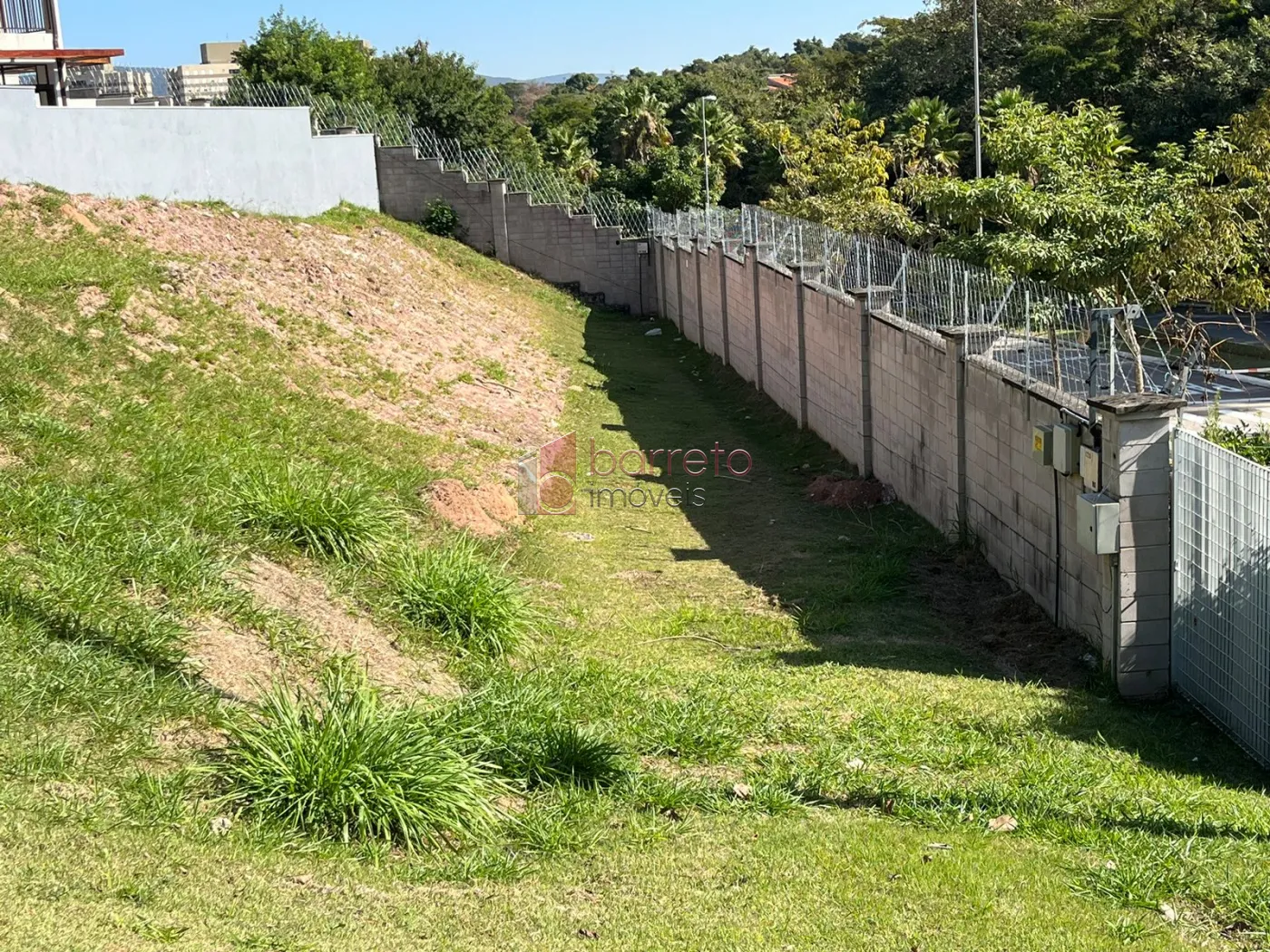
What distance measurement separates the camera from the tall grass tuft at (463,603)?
8.71 m

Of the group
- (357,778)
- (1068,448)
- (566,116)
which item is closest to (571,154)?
(566,116)

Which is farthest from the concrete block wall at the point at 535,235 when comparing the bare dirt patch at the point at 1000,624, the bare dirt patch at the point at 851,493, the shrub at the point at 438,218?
the bare dirt patch at the point at 1000,624

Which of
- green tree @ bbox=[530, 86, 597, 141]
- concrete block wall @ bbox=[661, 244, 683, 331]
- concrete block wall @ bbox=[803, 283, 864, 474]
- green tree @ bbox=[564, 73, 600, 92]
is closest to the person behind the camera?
concrete block wall @ bbox=[803, 283, 864, 474]

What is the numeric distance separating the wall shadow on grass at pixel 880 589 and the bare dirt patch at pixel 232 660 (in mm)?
3476

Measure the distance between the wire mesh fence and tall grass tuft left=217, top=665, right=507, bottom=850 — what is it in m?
5.35

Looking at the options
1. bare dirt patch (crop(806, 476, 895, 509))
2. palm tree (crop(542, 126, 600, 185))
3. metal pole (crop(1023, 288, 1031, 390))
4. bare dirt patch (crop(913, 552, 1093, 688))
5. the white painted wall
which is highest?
palm tree (crop(542, 126, 600, 185))

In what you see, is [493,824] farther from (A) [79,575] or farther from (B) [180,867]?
(A) [79,575]

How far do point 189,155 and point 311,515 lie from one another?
591 inches

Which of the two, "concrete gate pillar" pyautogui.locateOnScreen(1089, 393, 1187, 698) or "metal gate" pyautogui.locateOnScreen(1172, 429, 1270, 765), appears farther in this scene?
"concrete gate pillar" pyautogui.locateOnScreen(1089, 393, 1187, 698)

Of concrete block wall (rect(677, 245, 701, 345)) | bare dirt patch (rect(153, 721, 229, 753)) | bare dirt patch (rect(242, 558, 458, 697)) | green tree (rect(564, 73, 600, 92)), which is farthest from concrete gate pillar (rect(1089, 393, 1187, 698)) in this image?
green tree (rect(564, 73, 600, 92))

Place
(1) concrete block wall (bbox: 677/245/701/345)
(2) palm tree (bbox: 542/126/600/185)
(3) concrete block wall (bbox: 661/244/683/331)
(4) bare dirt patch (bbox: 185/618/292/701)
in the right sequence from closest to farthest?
(4) bare dirt patch (bbox: 185/618/292/701) < (1) concrete block wall (bbox: 677/245/701/345) < (3) concrete block wall (bbox: 661/244/683/331) < (2) palm tree (bbox: 542/126/600/185)

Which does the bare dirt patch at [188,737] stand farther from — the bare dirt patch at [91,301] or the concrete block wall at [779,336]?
the concrete block wall at [779,336]

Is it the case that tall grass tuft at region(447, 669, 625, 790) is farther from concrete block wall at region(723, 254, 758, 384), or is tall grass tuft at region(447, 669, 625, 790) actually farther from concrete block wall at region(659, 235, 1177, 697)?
concrete block wall at region(723, 254, 758, 384)

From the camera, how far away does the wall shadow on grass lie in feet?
25.7
